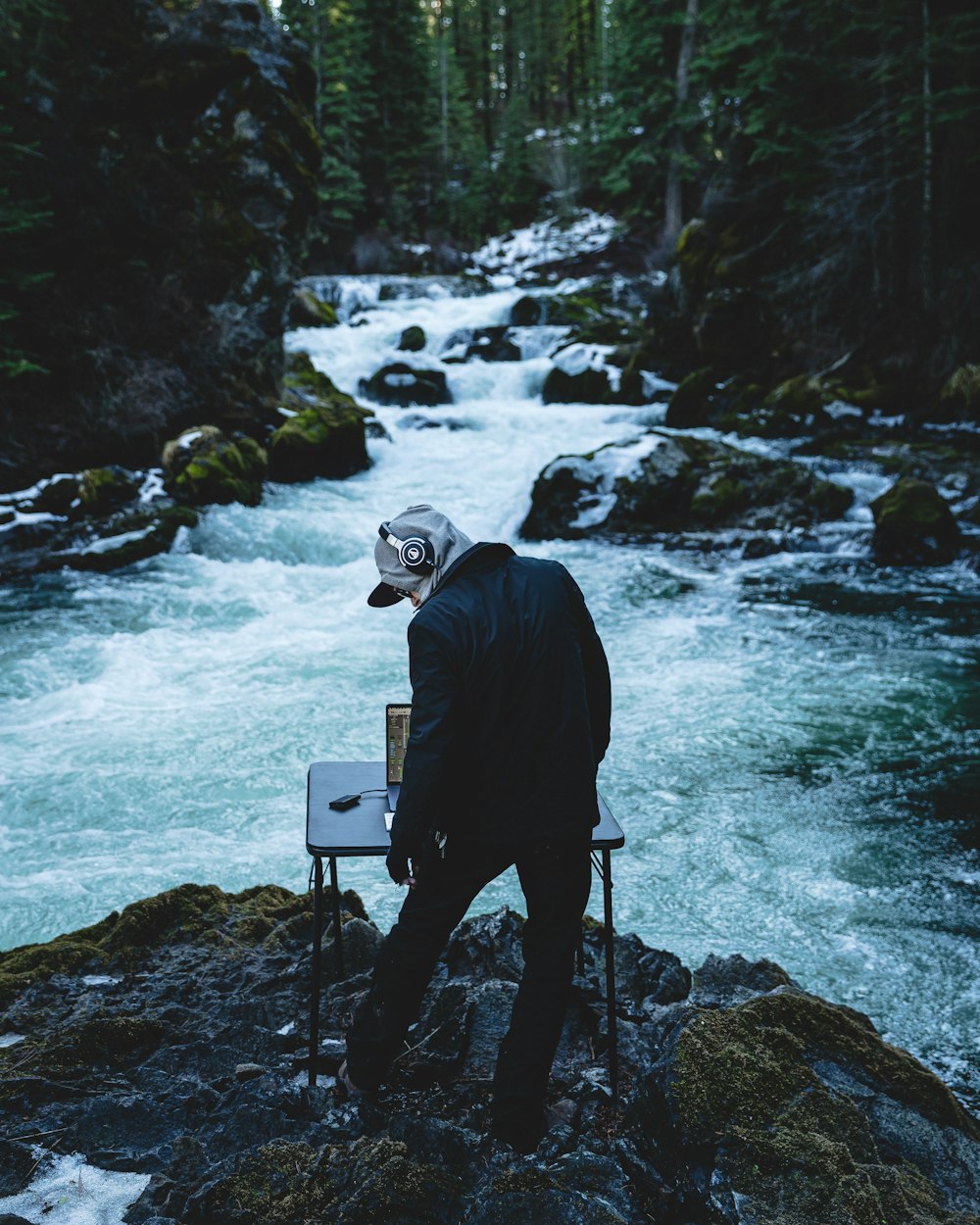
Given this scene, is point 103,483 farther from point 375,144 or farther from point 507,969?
point 375,144

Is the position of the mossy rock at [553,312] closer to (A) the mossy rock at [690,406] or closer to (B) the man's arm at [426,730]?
(A) the mossy rock at [690,406]

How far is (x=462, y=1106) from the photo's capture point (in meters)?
2.92

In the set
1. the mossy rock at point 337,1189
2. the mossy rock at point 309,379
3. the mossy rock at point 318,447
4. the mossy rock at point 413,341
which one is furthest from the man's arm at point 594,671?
the mossy rock at point 413,341

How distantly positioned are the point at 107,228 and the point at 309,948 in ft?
53.1

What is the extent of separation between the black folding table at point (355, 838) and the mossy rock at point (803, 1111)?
1.20 ft

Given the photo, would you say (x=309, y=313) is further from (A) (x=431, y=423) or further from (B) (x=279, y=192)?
(B) (x=279, y=192)

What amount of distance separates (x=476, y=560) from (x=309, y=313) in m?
26.7

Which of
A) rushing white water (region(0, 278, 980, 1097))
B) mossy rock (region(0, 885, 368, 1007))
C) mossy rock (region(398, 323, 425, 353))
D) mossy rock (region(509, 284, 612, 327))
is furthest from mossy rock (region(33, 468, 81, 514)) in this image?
mossy rock (region(509, 284, 612, 327))

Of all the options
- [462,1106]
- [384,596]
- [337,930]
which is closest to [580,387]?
[337,930]

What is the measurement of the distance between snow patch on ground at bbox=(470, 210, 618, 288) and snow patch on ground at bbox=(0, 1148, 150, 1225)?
117 feet

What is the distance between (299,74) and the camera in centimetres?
1853

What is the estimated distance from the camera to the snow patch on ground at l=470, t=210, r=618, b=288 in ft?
123

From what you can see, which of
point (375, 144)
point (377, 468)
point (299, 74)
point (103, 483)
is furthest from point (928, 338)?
point (375, 144)

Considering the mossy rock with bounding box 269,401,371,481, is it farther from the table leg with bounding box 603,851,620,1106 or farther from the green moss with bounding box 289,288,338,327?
the table leg with bounding box 603,851,620,1106
